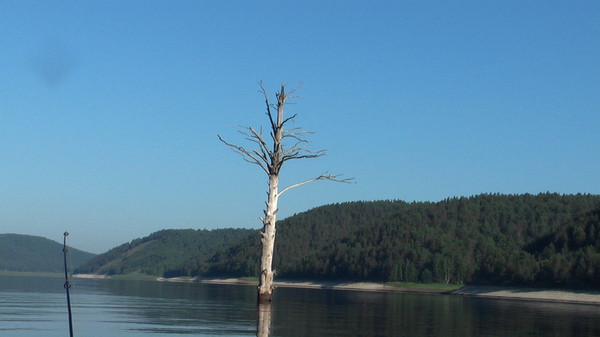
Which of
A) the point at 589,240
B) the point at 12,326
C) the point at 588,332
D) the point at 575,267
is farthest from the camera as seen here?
the point at 589,240

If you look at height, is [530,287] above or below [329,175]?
below

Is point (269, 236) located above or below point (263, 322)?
above

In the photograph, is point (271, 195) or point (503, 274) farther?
point (503, 274)

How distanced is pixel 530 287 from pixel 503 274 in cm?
2138

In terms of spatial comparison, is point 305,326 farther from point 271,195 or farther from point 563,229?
point 563,229

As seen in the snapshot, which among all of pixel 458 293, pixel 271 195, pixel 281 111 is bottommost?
pixel 458 293

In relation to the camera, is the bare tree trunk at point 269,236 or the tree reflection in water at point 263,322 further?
the bare tree trunk at point 269,236

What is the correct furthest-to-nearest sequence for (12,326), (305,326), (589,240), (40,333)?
(589,240) < (305,326) < (12,326) < (40,333)

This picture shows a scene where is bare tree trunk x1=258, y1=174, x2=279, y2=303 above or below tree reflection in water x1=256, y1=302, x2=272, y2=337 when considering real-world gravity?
above

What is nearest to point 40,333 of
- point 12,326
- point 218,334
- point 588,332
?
point 12,326

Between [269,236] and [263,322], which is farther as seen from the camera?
[269,236]

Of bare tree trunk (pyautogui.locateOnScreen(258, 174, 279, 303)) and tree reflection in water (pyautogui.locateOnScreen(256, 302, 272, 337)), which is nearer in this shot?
tree reflection in water (pyautogui.locateOnScreen(256, 302, 272, 337))

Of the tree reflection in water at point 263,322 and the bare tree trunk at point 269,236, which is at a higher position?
the bare tree trunk at point 269,236

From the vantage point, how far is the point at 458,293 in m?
184
